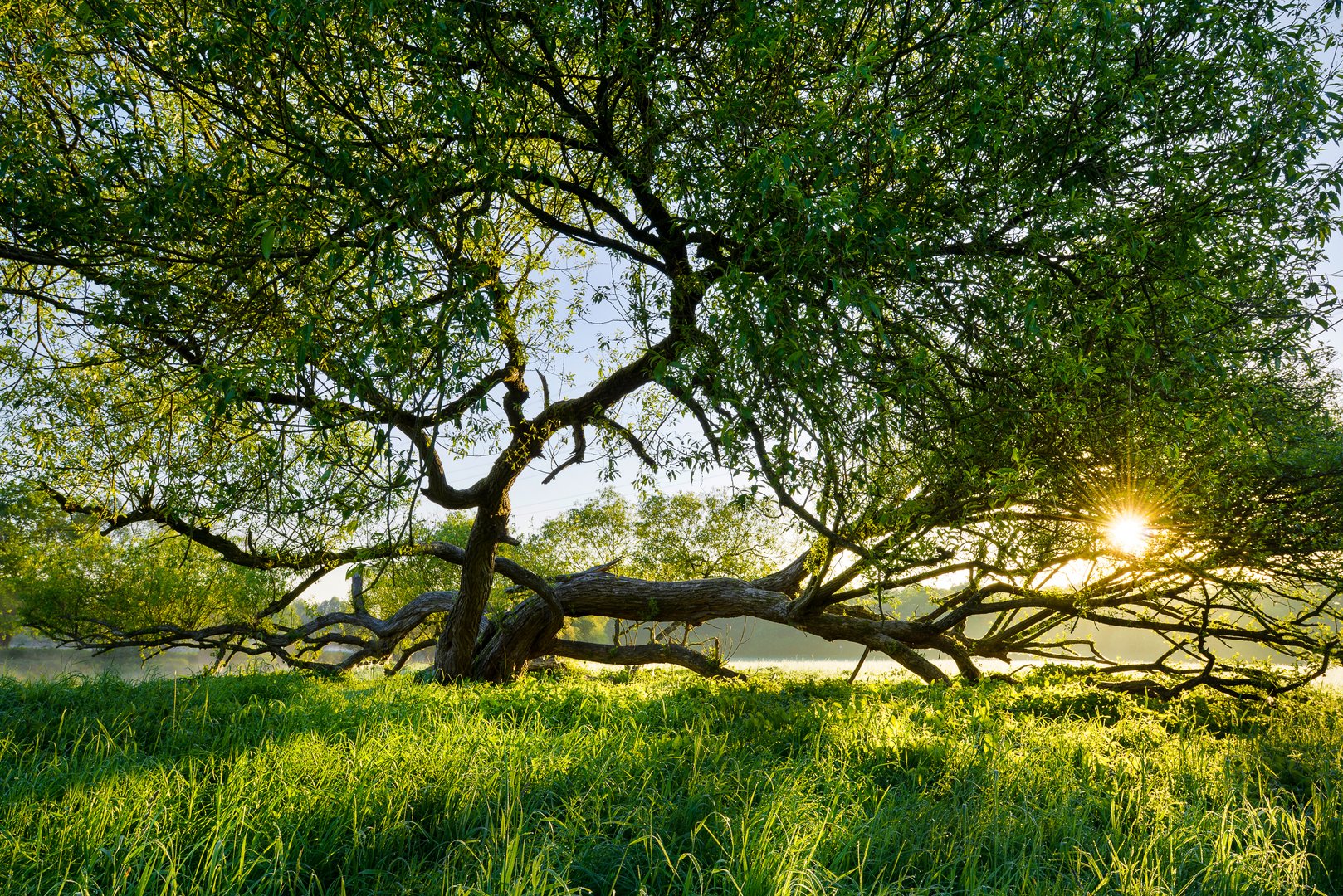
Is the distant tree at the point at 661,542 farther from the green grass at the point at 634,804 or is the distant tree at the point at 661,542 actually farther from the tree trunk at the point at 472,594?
the green grass at the point at 634,804

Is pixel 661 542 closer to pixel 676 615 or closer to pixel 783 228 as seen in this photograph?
pixel 676 615

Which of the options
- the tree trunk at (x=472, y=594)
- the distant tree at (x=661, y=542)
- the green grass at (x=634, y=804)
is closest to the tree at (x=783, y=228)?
the green grass at (x=634, y=804)

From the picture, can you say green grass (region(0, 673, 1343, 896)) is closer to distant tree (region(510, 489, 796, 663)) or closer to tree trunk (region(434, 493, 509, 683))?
tree trunk (region(434, 493, 509, 683))

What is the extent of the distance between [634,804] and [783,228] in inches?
133

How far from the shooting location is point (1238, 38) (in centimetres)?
485

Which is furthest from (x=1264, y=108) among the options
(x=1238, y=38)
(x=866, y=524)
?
(x=866, y=524)

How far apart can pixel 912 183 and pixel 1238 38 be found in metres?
2.60

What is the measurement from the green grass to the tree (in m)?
1.63

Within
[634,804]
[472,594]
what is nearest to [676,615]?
[472,594]

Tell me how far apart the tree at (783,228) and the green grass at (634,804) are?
5.34 ft

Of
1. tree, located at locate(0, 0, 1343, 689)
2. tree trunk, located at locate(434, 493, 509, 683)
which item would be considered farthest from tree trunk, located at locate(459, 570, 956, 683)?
tree, located at locate(0, 0, 1343, 689)

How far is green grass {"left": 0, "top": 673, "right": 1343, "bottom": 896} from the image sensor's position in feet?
10.4

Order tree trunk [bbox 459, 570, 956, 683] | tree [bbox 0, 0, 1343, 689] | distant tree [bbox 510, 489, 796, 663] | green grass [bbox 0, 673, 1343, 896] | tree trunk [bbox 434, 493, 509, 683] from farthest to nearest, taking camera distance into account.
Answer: distant tree [bbox 510, 489, 796, 663]
tree trunk [bbox 459, 570, 956, 683]
tree trunk [bbox 434, 493, 509, 683]
tree [bbox 0, 0, 1343, 689]
green grass [bbox 0, 673, 1343, 896]

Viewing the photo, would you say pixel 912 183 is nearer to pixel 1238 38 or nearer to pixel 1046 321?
pixel 1046 321
